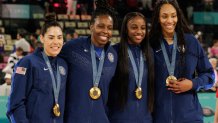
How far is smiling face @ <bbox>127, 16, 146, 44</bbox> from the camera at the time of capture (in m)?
4.49

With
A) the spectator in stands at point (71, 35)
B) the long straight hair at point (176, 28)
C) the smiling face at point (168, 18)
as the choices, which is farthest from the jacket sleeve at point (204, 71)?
the spectator in stands at point (71, 35)

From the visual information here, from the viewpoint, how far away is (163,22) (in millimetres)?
4605

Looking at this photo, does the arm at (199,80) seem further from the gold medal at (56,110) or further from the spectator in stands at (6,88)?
the spectator in stands at (6,88)

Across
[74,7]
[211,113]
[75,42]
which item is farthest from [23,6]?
[75,42]

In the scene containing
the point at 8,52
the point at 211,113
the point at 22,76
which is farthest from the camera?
the point at 8,52

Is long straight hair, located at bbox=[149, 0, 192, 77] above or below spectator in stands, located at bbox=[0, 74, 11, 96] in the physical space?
above

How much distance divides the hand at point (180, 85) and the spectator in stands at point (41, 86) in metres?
1.00

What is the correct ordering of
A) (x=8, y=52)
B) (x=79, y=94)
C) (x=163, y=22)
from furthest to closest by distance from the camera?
1. (x=8, y=52)
2. (x=163, y=22)
3. (x=79, y=94)

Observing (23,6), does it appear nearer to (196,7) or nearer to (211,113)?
(196,7)

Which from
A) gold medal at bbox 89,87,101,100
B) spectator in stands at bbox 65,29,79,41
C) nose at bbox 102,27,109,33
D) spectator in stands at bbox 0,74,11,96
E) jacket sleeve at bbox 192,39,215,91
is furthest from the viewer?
spectator in stands at bbox 65,29,79,41

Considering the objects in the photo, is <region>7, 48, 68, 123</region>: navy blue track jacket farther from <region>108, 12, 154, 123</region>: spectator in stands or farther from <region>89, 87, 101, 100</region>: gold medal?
<region>108, 12, 154, 123</region>: spectator in stands

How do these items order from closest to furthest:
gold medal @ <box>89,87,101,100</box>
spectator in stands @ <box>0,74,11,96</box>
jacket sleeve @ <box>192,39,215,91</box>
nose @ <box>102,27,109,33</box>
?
gold medal @ <box>89,87,101,100</box>, nose @ <box>102,27,109,33</box>, jacket sleeve @ <box>192,39,215,91</box>, spectator in stands @ <box>0,74,11,96</box>

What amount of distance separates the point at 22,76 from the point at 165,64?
4.49ft

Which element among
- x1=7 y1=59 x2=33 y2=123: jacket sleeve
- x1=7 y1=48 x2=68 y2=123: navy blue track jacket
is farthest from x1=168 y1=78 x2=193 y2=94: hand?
x1=7 y1=59 x2=33 y2=123: jacket sleeve
